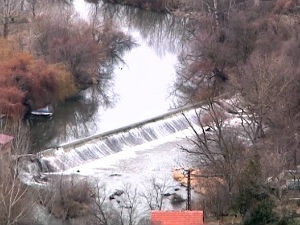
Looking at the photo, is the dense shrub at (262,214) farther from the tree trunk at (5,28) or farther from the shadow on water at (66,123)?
the tree trunk at (5,28)

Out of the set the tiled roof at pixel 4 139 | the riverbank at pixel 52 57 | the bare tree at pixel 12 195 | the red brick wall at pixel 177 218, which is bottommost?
the red brick wall at pixel 177 218

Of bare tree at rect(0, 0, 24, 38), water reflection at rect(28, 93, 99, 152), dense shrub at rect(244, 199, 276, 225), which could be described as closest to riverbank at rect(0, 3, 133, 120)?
bare tree at rect(0, 0, 24, 38)

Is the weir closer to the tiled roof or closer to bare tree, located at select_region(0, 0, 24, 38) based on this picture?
the tiled roof

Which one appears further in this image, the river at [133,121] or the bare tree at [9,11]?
the bare tree at [9,11]

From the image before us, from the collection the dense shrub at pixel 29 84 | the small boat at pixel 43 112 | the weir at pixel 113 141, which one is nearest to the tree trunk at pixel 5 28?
the dense shrub at pixel 29 84

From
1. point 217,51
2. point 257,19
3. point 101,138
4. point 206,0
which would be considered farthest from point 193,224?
point 206,0

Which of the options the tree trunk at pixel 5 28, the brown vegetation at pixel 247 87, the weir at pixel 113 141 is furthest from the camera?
the tree trunk at pixel 5 28
